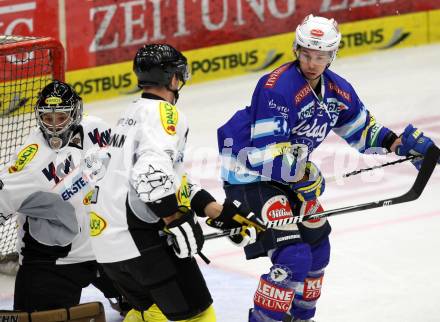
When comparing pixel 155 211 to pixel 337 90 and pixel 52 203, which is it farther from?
pixel 337 90

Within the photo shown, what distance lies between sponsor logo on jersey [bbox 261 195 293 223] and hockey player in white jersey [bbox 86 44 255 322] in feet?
1.31

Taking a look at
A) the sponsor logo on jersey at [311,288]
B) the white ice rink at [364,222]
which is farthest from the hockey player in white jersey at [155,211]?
the white ice rink at [364,222]

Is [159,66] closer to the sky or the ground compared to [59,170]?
closer to the sky

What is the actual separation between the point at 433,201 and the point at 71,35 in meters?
3.65

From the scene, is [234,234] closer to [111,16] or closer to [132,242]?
[132,242]

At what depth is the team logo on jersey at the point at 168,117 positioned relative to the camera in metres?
4.22

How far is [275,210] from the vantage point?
4.90m

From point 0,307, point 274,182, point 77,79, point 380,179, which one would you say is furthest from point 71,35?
point 274,182

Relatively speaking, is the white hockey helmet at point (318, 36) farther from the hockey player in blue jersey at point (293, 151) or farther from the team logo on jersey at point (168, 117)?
the team logo on jersey at point (168, 117)

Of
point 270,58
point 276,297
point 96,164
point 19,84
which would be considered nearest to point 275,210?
point 276,297

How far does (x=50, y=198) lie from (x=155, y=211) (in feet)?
3.12

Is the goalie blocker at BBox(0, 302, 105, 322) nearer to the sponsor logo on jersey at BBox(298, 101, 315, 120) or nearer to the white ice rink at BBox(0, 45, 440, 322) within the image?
the white ice rink at BBox(0, 45, 440, 322)

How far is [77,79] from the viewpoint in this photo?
952 cm

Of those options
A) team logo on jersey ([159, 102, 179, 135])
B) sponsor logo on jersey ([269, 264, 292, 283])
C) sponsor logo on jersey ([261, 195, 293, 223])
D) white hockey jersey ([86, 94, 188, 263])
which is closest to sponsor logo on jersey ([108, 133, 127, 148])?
white hockey jersey ([86, 94, 188, 263])
